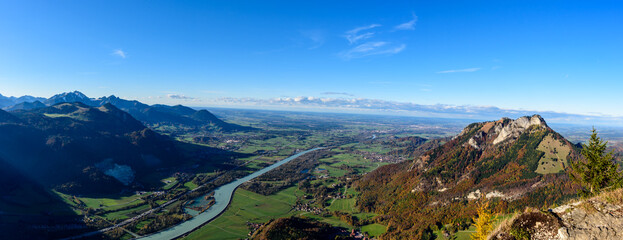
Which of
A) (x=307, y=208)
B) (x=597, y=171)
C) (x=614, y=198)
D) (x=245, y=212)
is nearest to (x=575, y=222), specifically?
(x=614, y=198)

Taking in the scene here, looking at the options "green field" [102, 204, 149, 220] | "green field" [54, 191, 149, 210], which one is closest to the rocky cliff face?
"green field" [102, 204, 149, 220]

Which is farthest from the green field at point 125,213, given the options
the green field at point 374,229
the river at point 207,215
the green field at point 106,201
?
the green field at point 374,229

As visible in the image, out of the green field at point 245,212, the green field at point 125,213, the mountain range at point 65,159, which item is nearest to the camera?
the green field at point 245,212

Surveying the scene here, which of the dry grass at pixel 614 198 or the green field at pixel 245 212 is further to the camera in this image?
the green field at pixel 245 212

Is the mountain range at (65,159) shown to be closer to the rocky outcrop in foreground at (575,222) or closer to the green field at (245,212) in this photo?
the green field at (245,212)

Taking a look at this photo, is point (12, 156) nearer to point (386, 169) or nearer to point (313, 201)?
point (313, 201)

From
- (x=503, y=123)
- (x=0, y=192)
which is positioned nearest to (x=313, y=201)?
(x=503, y=123)

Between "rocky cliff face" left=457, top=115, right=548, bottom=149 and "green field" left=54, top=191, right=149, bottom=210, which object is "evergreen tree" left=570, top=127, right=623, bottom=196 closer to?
"rocky cliff face" left=457, top=115, right=548, bottom=149

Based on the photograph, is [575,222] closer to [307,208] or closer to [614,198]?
[614,198]

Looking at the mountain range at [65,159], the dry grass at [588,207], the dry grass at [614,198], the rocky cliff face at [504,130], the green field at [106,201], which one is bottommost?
the green field at [106,201]
